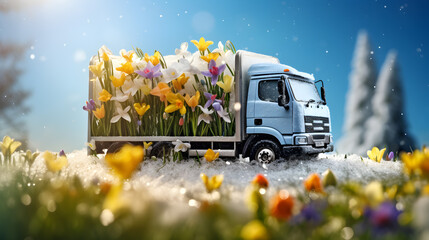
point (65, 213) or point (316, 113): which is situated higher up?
point (316, 113)

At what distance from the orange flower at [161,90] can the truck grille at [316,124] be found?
2.78m

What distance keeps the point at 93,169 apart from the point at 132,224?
19.3ft

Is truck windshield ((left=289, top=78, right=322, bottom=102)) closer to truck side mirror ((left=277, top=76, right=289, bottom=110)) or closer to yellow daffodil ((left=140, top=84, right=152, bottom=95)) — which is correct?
truck side mirror ((left=277, top=76, right=289, bottom=110))

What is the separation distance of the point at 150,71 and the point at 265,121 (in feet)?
8.14

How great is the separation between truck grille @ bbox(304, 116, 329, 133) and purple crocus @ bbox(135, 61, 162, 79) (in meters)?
3.07

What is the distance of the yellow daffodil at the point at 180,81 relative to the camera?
8.04m

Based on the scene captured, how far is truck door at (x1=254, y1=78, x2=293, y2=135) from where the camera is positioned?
791 centimetres

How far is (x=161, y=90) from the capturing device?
7992 mm

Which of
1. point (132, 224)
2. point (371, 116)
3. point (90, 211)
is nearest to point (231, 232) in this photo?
point (132, 224)

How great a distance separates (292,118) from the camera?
7.86 metres

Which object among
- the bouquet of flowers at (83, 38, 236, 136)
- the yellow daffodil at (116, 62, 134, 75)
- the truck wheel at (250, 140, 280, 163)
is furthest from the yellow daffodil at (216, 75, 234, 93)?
the yellow daffodil at (116, 62, 134, 75)

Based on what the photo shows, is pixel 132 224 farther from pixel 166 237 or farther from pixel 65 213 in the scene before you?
pixel 65 213

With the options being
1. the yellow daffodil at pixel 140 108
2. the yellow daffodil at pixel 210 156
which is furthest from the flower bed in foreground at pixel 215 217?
the yellow daffodil at pixel 140 108

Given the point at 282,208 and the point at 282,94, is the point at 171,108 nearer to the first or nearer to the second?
the point at 282,94
